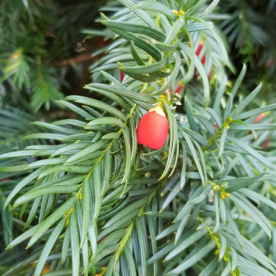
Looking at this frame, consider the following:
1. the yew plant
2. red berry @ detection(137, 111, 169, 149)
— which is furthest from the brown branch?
red berry @ detection(137, 111, 169, 149)

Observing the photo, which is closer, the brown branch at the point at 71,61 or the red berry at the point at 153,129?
the red berry at the point at 153,129

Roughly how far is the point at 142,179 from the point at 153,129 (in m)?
0.10

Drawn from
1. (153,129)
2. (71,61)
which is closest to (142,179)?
(153,129)

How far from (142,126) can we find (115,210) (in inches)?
3.8

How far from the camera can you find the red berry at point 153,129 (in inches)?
8.2

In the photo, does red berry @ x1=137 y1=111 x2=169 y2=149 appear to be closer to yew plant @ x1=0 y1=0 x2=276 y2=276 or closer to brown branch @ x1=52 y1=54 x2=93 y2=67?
yew plant @ x1=0 y1=0 x2=276 y2=276

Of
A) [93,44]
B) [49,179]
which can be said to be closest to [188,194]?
[49,179]

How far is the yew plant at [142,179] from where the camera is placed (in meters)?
0.20

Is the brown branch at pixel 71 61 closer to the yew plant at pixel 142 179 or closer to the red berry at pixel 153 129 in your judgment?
the yew plant at pixel 142 179

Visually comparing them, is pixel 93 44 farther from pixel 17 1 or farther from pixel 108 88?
pixel 108 88

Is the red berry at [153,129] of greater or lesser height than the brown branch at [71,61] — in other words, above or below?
below

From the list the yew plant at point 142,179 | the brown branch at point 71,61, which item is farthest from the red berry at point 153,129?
the brown branch at point 71,61

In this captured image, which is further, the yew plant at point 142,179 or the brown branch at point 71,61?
the brown branch at point 71,61

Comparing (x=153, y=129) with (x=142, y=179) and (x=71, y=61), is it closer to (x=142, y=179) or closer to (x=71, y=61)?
(x=142, y=179)
